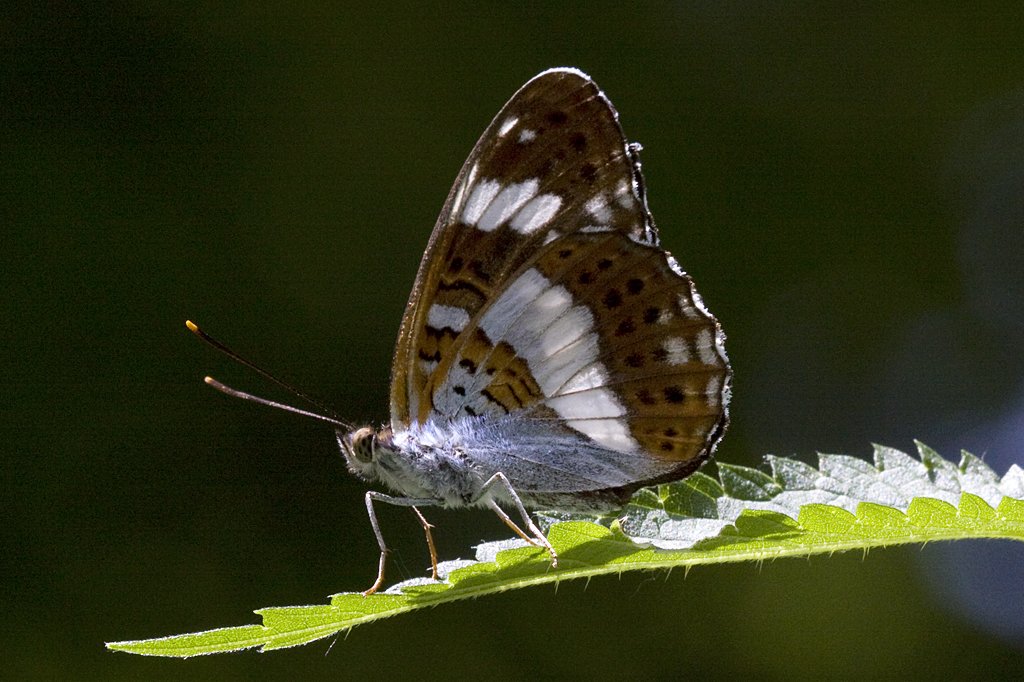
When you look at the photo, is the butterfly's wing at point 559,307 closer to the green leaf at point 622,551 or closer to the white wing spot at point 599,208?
the white wing spot at point 599,208

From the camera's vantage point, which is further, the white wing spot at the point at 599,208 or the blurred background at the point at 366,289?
the blurred background at the point at 366,289

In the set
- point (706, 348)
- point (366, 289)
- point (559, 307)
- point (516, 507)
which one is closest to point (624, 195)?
point (559, 307)

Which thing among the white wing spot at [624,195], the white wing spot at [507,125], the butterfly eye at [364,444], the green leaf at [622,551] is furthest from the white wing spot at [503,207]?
the green leaf at [622,551]

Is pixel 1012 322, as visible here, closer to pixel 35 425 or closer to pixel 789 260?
pixel 789 260

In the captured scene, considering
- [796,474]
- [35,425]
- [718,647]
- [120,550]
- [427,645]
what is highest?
[35,425]

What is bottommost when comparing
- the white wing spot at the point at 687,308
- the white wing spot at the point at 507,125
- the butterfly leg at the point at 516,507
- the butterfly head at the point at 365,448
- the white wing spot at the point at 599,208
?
the butterfly leg at the point at 516,507

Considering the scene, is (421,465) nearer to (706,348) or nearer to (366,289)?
(706,348)

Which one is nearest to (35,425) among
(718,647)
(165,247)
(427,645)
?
(165,247)
